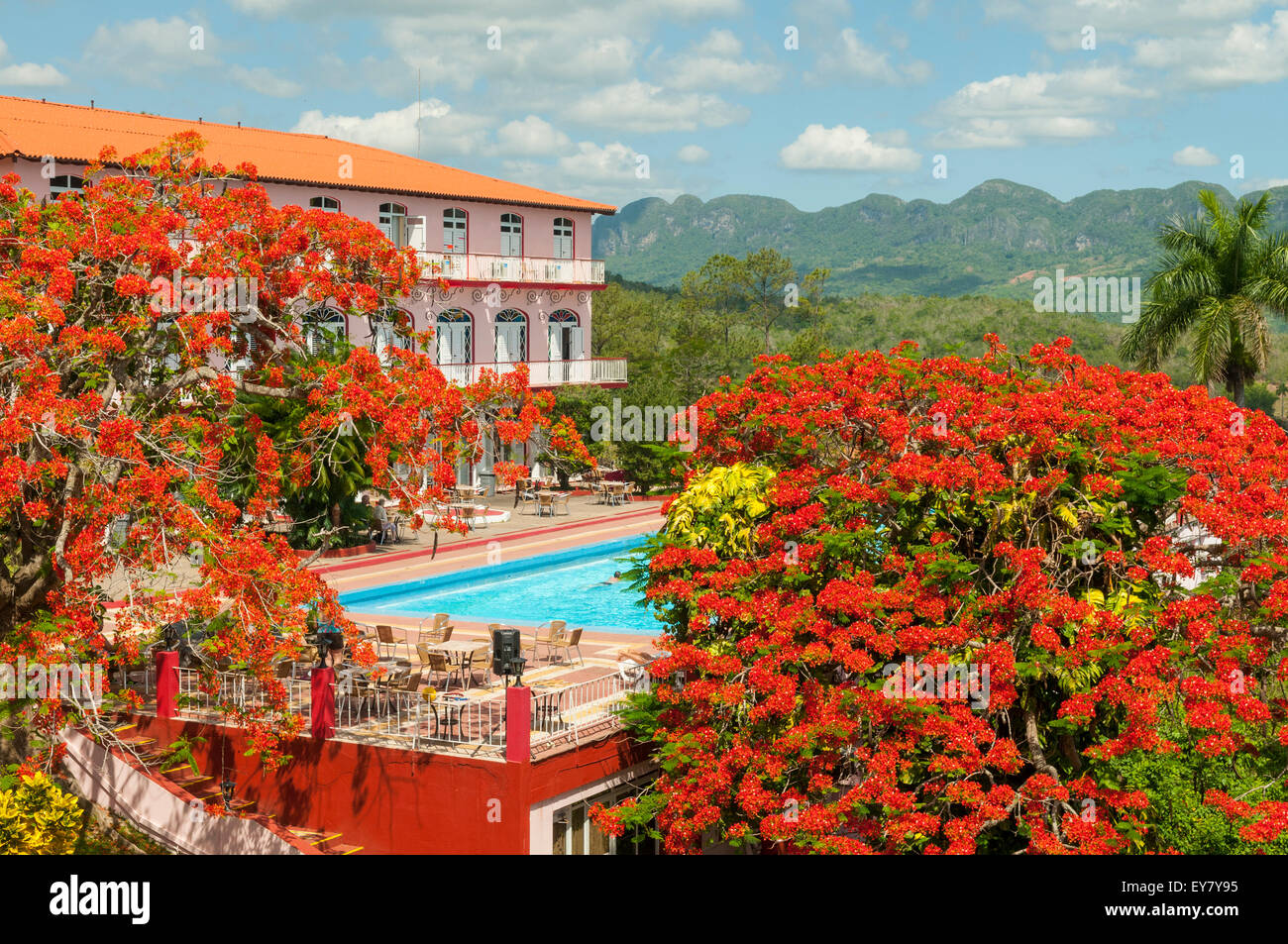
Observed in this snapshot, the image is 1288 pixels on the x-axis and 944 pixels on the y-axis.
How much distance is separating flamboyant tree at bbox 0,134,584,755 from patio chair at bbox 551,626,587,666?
3875 mm

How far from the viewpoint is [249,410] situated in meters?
23.5

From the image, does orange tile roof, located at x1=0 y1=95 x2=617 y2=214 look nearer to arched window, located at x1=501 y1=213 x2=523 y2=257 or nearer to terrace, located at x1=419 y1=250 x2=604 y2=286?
arched window, located at x1=501 y1=213 x2=523 y2=257

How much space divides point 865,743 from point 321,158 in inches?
1230

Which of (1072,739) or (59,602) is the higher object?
(59,602)

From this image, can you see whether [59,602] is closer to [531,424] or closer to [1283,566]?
[531,424]

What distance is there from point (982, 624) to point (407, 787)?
21.8 ft

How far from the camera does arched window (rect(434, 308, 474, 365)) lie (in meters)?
38.4

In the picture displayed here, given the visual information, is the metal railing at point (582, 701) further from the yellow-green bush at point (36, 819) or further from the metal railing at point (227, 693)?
the yellow-green bush at point (36, 819)

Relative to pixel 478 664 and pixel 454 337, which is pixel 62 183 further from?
pixel 478 664

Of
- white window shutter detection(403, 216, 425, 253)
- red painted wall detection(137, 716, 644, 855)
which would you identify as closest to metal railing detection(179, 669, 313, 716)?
red painted wall detection(137, 716, 644, 855)

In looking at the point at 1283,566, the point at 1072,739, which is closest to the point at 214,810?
the point at 1072,739

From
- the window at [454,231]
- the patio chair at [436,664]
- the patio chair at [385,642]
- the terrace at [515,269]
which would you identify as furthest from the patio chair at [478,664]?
the window at [454,231]

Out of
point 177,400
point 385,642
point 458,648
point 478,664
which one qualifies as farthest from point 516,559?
point 177,400
